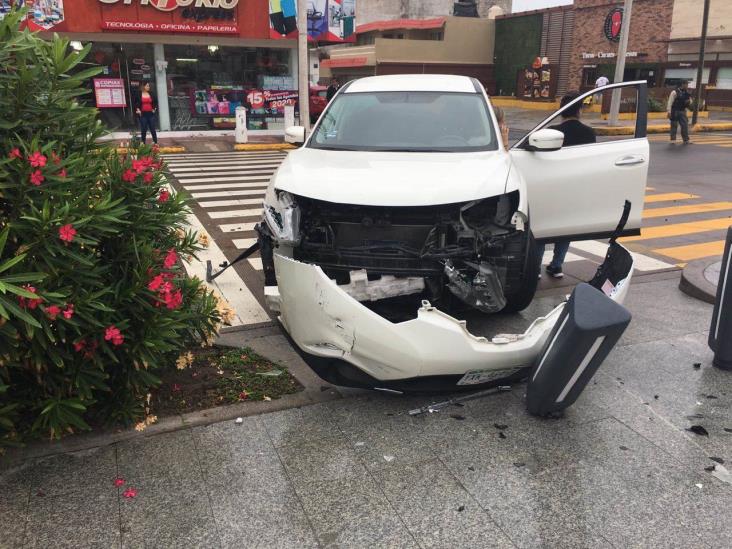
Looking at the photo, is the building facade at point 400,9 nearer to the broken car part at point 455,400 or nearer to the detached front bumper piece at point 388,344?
the broken car part at point 455,400

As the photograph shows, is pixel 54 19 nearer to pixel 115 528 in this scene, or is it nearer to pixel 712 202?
pixel 712 202

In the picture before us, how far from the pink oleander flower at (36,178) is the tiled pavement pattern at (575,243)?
8.69 feet

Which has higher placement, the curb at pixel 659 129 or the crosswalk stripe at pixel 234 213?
the curb at pixel 659 129

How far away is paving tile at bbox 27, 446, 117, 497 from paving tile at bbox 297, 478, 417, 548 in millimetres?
1062

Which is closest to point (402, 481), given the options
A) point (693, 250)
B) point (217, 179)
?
point (693, 250)

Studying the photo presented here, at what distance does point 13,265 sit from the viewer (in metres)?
2.93

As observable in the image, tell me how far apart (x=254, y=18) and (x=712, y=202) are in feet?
49.8

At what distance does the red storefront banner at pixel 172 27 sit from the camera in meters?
18.8

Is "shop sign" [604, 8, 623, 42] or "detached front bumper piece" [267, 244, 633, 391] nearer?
"detached front bumper piece" [267, 244, 633, 391]

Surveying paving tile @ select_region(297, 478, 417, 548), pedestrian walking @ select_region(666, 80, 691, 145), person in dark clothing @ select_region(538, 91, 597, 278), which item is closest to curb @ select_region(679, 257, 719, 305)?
person in dark clothing @ select_region(538, 91, 597, 278)

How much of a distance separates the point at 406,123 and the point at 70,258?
3259 mm

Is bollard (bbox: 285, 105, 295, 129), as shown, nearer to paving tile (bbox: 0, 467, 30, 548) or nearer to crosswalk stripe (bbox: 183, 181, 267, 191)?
crosswalk stripe (bbox: 183, 181, 267, 191)

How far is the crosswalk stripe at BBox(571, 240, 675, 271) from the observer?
7.36 meters

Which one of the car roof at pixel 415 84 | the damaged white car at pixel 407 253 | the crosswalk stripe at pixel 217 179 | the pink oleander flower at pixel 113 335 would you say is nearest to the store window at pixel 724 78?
the crosswalk stripe at pixel 217 179
